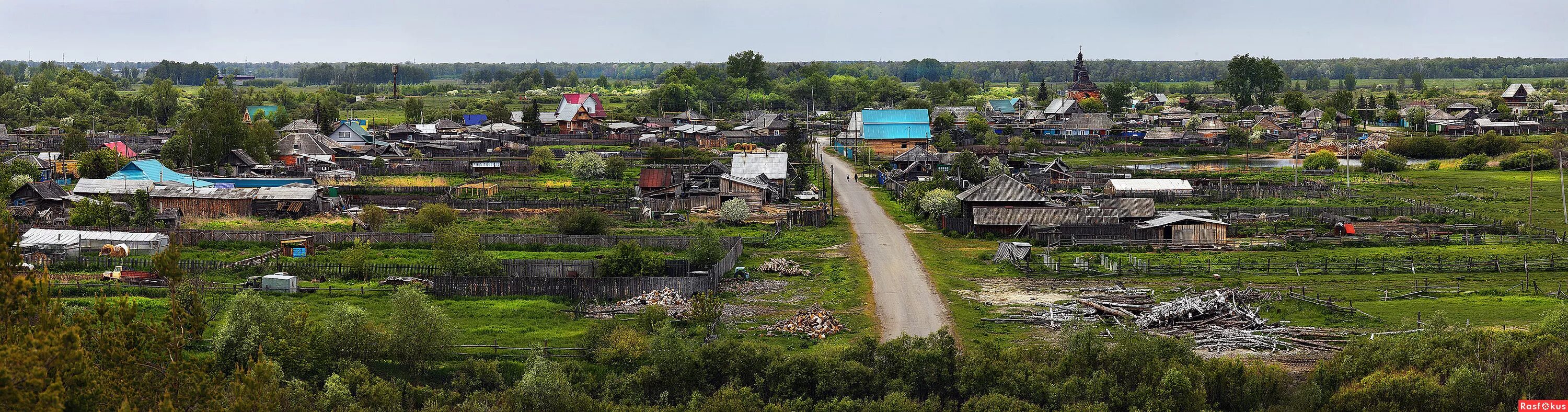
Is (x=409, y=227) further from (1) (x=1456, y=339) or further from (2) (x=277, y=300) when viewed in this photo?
(1) (x=1456, y=339)

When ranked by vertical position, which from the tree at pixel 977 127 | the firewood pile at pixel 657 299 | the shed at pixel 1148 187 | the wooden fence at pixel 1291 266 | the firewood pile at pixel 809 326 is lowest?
the firewood pile at pixel 809 326

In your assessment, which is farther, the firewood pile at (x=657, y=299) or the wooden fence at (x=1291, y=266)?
the wooden fence at (x=1291, y=266)

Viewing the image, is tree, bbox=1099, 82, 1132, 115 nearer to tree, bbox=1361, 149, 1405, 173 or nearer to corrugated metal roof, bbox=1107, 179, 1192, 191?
tree, bbox=1361, 149, 1405, 173

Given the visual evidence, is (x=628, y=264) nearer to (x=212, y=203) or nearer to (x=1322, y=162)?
(x=212, y=203)

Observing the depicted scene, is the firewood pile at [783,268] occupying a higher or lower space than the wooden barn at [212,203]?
lower

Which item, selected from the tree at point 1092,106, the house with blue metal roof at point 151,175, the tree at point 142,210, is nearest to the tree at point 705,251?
the tree at point 142,210

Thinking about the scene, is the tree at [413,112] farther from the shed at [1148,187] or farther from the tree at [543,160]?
the shed at [1148,187]
